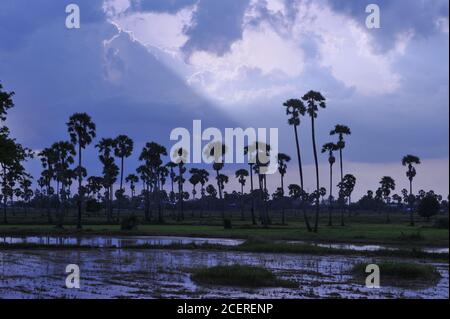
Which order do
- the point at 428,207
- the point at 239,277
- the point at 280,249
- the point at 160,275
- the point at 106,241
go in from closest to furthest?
the point at 239,277 < the point at 160,275 < the point at 280,249 < the point at 106,241 < the point at 428,207

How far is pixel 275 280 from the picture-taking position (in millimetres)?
25078

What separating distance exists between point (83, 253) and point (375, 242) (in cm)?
2890

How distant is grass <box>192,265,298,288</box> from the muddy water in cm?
70

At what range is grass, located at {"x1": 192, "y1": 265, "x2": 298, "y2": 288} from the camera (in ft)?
80.8

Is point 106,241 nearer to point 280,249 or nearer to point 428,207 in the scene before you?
point 280,249

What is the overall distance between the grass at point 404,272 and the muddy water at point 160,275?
685 millimetres

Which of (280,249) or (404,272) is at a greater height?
(404,272)

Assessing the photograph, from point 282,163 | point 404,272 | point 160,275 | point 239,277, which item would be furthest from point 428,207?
point 239,277

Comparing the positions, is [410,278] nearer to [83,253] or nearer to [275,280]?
[275,280]

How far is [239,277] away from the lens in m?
25.1

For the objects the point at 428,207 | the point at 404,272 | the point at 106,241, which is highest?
the point at 428,207

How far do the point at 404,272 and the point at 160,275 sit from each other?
12554mm

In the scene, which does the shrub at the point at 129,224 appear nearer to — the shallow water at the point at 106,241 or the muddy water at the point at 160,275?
the shallow water at the point at 106,241
